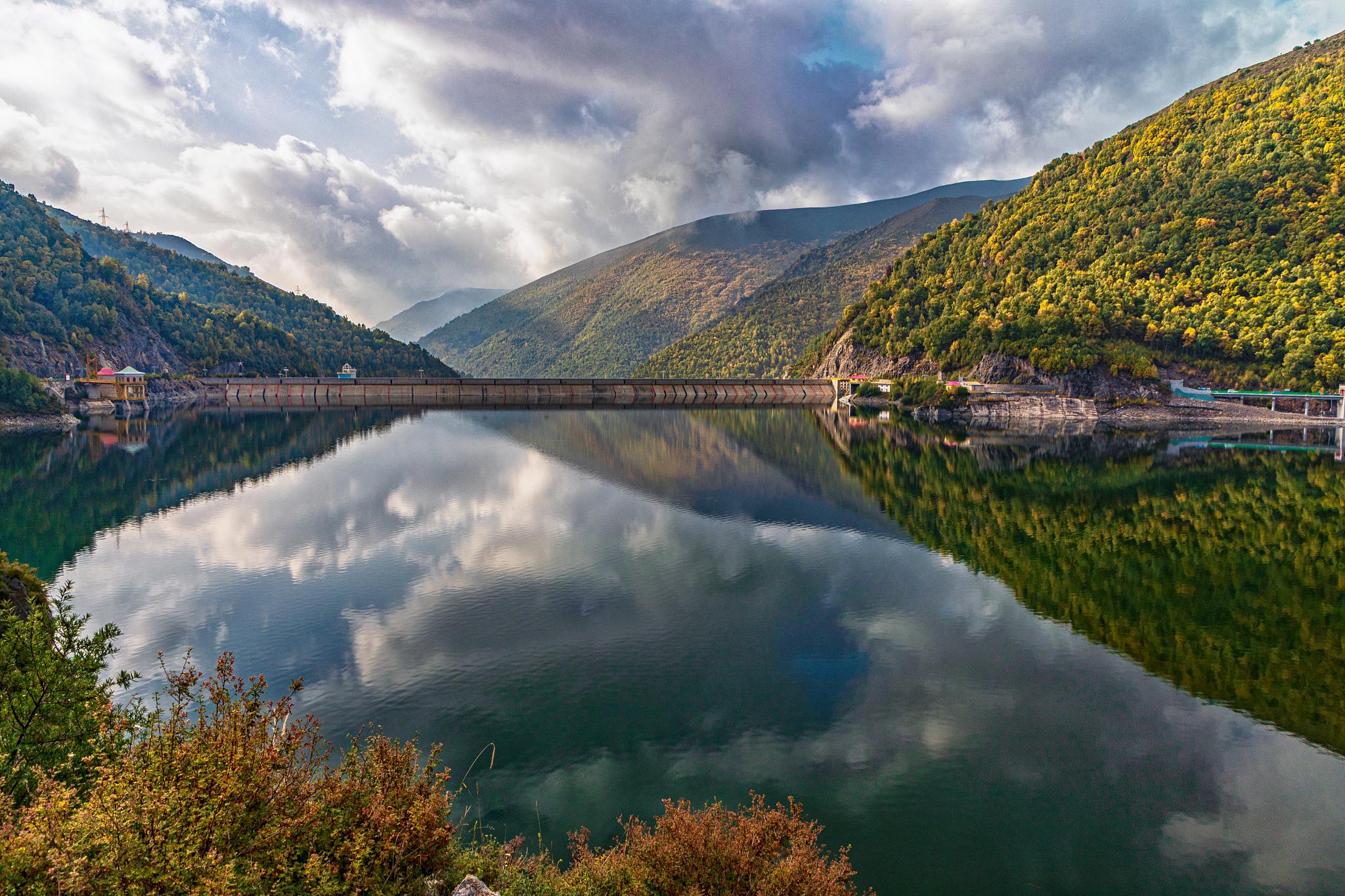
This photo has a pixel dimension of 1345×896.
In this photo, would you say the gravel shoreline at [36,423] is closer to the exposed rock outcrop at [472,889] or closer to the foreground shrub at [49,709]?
the foreground shrub at [49,709]

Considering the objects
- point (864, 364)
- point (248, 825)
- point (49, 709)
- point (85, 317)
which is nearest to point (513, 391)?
point (85, 317)

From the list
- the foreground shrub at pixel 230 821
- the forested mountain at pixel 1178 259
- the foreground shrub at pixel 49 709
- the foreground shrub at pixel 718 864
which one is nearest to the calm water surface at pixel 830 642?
the foreground shrub at pixel 718 864

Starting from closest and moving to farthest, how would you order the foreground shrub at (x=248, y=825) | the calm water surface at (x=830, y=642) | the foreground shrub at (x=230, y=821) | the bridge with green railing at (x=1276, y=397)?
the foreground shrub at (x=230, y=821) < the foreground shrub at (x=248, y=825) < the calm water surface at (x=830, y=642) < the bridge with green railing at (x=1276, y=397)

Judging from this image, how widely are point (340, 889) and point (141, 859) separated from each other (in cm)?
147

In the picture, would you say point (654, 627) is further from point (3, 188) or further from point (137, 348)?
point (3, 188)

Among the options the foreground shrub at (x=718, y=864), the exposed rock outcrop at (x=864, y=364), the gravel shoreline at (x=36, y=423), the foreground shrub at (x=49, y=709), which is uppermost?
the exposed rock outcrop at (x=864, y=364)

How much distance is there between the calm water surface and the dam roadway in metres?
96.8

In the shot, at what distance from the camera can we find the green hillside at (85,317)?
100 metres

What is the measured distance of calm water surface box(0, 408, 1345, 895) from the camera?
10.6 meters

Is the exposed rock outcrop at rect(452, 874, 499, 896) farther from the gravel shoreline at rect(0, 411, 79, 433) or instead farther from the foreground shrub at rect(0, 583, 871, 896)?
the gravel shoreline at rect(0, 411, 79, 433)

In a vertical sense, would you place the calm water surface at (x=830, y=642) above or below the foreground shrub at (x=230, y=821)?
below

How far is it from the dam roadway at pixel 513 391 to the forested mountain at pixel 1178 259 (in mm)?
16627

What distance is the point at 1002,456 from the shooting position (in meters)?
56.2

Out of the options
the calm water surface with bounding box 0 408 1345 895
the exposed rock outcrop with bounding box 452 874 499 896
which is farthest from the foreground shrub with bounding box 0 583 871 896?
the calm water surface with bounding box 0 408 1345 895
